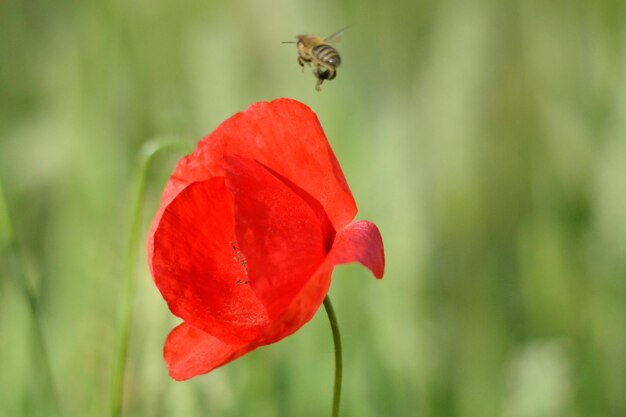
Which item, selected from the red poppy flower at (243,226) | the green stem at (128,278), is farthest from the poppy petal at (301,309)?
the green stem at (128,278)

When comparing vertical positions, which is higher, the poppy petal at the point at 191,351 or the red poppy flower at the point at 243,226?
the red poppy flower at the point at 243,226

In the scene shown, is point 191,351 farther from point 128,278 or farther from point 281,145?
point 128,278

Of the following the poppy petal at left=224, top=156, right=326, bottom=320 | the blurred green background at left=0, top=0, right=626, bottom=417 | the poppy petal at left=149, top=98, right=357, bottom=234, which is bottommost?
the blurred green background at left=0, top=0, right=626, bottom=417

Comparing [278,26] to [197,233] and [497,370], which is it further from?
[197,233]

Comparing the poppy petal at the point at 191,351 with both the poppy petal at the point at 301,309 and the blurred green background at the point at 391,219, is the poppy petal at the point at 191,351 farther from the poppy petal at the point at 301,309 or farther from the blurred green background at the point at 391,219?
the blurred green background at the point at 391,219

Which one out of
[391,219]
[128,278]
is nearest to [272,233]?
[128,278]

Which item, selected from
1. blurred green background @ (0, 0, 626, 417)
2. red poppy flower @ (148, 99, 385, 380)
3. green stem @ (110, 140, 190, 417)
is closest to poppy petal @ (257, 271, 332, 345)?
red poppy flower @ (148, 99, 385, 380)

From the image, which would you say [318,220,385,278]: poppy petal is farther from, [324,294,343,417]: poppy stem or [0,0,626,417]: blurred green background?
[0,0,626,417]: blurred green background
